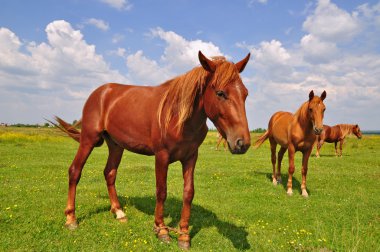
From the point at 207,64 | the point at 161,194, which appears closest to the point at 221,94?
the point at 207,64

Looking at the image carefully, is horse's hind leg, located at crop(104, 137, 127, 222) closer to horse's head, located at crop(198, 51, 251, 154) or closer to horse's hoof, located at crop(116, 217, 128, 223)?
horse's hoof, located at crop(116, 217, 128, 223)

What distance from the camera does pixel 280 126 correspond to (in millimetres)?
10969

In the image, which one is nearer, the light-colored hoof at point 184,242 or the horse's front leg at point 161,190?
the horse's front leg at point 161,190

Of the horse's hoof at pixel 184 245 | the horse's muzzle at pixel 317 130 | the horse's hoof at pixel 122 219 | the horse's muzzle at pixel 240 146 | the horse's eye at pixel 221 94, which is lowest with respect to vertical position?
the horse's hoof at pixel 184 245

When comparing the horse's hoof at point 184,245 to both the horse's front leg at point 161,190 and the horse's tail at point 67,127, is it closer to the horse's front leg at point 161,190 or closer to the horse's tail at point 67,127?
the horse's front leg at point 161,190

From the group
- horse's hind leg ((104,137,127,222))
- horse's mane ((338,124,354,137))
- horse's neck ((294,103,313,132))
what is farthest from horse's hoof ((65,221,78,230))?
horse's mane ((338,124,354,137))

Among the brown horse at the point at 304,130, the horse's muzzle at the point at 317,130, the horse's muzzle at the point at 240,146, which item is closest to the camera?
the horse's muzzle at the point at 240,146

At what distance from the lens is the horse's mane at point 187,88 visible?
150 inches

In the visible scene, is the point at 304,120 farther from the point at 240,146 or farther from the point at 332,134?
the point at 332,134

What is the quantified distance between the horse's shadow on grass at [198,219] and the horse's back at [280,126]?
494cm

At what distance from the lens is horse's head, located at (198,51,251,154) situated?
11.8 feet

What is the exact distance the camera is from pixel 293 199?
8438 mm

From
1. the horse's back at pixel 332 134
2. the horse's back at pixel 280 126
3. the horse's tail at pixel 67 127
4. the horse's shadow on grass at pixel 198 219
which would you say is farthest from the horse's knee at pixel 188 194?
the horse's back at pixel 332 134

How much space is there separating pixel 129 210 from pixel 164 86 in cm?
312
